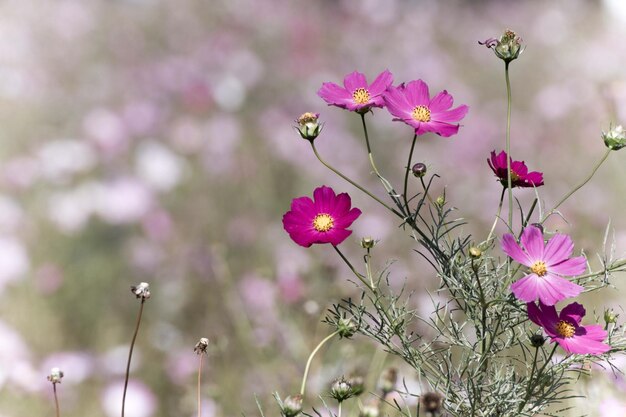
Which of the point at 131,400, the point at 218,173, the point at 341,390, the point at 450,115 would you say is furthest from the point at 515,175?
the point at 218,173

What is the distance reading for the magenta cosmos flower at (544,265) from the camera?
42 cm

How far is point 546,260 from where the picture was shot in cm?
45

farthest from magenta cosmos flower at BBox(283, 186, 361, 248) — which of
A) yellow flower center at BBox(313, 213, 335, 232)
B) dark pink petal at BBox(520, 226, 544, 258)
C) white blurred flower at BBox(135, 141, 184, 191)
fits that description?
white blurred flower at BBox(135, 141, 184, 191)

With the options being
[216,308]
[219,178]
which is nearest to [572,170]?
[219,178]

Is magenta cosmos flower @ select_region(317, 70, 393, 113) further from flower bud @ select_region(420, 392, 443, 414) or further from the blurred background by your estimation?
the blurred background

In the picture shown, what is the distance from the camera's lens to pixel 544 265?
0.45m

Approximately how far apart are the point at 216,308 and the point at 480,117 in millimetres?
1184

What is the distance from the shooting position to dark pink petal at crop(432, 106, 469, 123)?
52cm

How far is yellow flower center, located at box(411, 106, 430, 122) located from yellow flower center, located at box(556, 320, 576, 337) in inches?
6.0

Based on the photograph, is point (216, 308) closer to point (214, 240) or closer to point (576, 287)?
point (214, 240)

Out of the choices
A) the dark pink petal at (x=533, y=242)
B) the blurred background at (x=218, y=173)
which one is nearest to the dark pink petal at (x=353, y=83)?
the dark pink petal at (x=533, y=242)

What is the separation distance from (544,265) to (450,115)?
0.42 ft

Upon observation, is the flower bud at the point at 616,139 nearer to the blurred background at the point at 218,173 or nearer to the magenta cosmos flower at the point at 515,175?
the magenta cosmos flower at the point at 515,175

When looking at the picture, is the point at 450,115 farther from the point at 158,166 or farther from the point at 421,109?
the point at 158,166
